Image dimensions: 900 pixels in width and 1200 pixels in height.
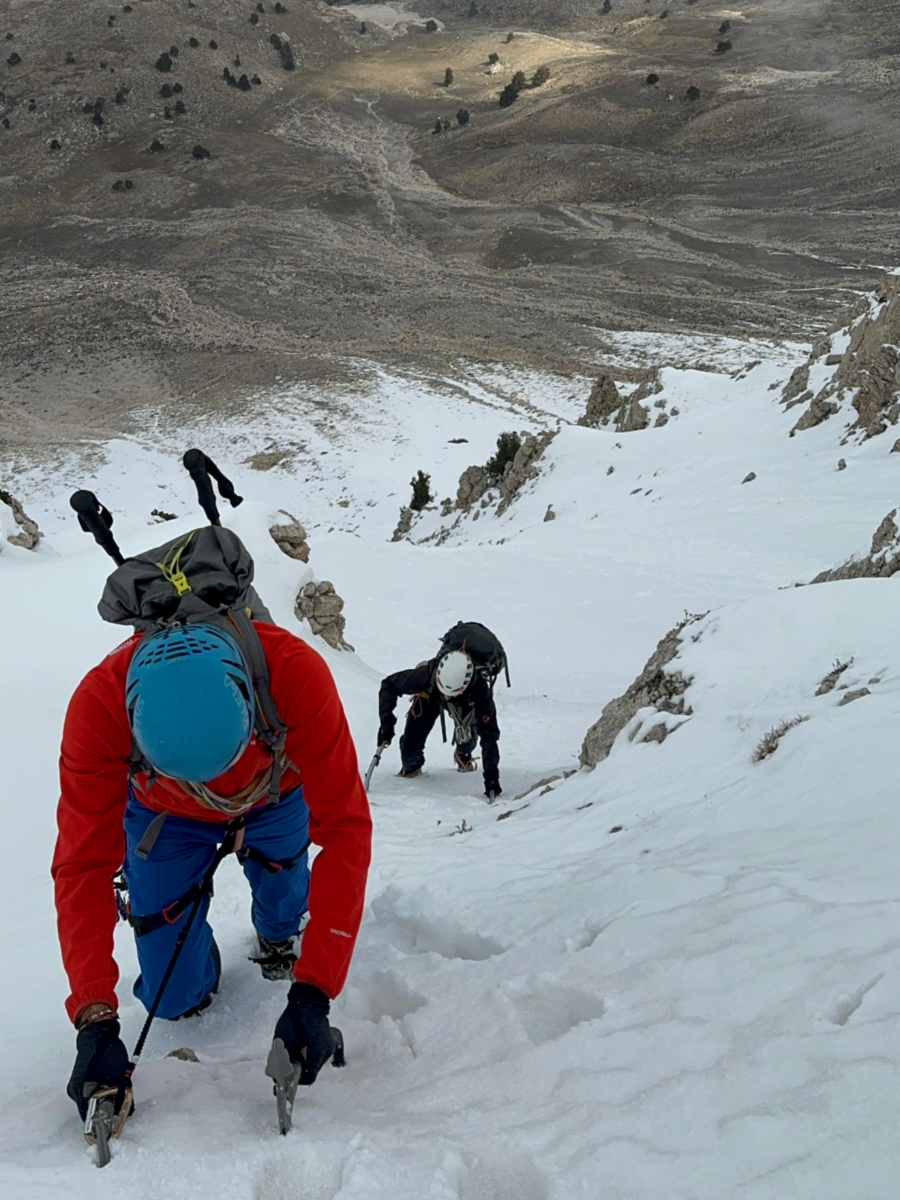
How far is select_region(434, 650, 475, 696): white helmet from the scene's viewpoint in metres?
6.32

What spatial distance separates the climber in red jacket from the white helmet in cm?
327

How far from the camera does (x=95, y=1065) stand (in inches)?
88.0

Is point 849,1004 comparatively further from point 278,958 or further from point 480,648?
point 480,648

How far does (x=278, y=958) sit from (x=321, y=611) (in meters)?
6.56

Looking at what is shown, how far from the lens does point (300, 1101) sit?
249cm

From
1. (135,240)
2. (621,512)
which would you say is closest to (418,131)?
(135,240)

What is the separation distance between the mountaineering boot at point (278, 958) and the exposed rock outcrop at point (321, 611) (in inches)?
245

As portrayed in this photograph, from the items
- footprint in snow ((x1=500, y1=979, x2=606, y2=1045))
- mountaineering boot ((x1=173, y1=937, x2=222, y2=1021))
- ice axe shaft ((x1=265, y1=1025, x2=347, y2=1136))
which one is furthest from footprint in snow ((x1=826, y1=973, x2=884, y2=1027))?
mountaineering boot ((x1=173, y1=937, x2=222, y2=1021))

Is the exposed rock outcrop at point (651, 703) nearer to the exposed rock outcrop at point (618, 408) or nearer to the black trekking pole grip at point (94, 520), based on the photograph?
the black trekking pole grip at point (94, 520)

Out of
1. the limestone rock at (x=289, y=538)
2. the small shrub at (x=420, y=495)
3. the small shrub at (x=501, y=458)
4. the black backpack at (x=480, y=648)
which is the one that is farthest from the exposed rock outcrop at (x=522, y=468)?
the black backpack at (x=480, y=648)

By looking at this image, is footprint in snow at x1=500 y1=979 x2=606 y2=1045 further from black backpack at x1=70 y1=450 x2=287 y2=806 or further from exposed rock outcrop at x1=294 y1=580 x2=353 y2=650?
exposed rock outcrop at x1=294 y1=580 x2=353 y2=650

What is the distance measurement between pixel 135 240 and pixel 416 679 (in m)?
56.0

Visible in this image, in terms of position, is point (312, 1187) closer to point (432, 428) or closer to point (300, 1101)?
point (300, 1101)

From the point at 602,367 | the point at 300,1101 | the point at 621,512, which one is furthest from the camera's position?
the point at 602,367
